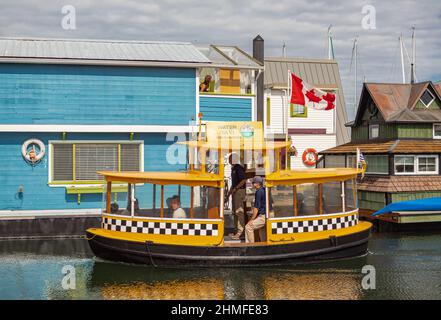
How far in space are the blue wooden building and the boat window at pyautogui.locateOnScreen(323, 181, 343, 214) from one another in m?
6.94

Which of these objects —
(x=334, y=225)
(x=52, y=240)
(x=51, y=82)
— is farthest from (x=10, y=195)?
(x=334, y=225)

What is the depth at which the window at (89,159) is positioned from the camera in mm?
21219

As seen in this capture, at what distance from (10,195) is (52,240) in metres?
2.22

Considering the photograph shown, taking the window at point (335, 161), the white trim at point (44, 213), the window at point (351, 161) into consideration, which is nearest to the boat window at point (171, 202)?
the white trim at point (44, 213)

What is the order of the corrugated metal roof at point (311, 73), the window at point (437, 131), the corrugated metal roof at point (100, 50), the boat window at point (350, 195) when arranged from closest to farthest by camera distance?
the boat window at point (350, 195) → the corrugated metal roof at point (100, 50) → the window at point (437, 131) → the corrugated metal roof at point (311, 73)

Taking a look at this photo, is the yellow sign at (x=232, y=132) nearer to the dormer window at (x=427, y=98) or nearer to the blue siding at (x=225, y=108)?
the blue siding at (x=225, y=108)

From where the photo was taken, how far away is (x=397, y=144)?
80.6 feet

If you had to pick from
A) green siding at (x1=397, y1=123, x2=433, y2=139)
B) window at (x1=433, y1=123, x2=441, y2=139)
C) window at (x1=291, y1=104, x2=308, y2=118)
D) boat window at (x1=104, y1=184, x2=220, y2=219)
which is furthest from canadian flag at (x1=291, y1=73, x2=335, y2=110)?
window at (x1=291, y1=104, x2=308, y2=118)

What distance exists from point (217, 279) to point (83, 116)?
363 inches

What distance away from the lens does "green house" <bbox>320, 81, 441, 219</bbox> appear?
2375cm

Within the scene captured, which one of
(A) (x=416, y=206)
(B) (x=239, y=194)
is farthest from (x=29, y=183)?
(A) (x=416, y=206)

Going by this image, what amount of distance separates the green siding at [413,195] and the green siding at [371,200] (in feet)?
1.50

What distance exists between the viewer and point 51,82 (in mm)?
21266

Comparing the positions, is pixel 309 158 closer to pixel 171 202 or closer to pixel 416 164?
pixel 416 164
